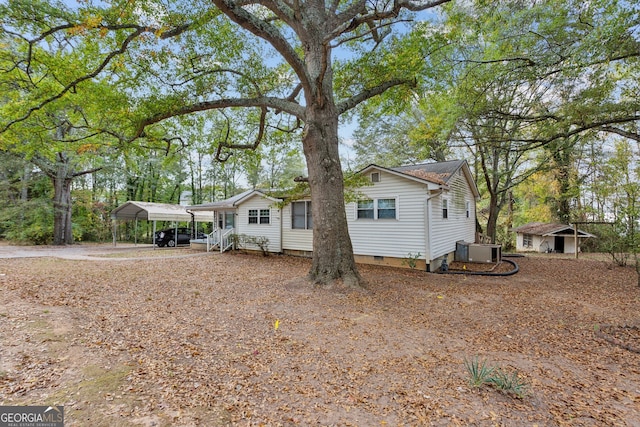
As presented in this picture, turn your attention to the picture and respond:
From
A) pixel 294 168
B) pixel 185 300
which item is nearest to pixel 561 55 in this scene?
pixel 185 300

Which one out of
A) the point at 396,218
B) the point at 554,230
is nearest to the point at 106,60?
the point at 396,218

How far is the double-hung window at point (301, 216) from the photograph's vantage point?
40.9 ft

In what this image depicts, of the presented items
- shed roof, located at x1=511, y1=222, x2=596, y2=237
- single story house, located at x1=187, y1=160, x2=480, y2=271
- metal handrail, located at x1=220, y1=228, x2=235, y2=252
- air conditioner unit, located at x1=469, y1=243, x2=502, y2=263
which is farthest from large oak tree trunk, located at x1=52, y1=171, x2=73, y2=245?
shed roof, located at x1=511, y1=222, x2=596, y2=237

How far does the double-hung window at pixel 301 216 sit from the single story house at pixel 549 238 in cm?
1384

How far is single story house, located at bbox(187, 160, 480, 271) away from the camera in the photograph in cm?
956

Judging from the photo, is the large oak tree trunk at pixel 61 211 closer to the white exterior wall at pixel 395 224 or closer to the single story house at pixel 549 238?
the white exterior wall at pixel 395 224

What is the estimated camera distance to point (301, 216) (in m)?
12.7

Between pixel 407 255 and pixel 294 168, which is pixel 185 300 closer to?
pixel 407 255

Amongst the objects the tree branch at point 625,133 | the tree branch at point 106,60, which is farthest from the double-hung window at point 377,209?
the tree branch at point 106,60

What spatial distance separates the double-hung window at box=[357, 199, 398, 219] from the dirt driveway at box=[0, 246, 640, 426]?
396 cm

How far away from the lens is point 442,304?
5.82 meters

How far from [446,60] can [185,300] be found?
30.7ft

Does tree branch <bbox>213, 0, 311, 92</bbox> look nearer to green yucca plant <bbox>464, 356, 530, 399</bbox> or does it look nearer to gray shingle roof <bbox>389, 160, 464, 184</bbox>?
green yucca plant <bbox>464, 356, 530, 399</bbox>

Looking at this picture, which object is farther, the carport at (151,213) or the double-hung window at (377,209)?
the carport at (151,213)
